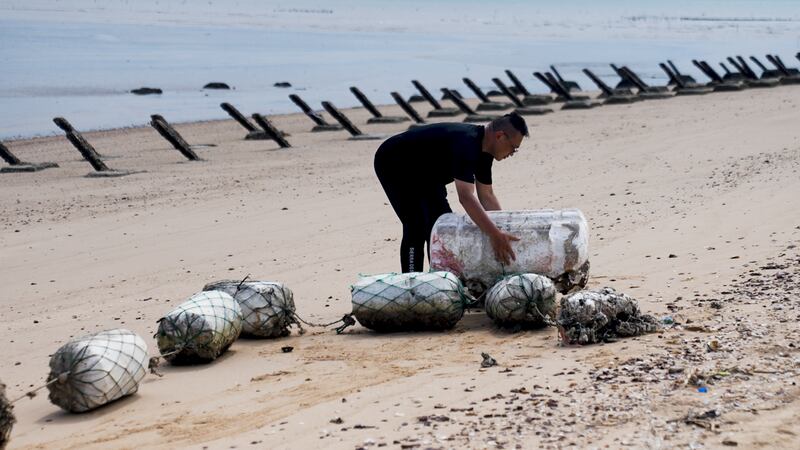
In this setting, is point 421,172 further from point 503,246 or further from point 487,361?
point 487,361

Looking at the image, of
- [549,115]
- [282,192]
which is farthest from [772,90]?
[282,192]

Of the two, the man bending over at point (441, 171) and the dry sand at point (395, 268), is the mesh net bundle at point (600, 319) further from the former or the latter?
the man bending over at point (441, 171)

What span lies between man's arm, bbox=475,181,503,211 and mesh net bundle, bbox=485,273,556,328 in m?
1.04

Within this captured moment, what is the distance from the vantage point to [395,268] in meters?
10.5

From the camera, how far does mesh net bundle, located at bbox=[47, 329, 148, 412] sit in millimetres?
Result: 6543

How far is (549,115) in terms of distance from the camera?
95.1 feet

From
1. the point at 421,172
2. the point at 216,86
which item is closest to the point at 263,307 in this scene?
the point at 421,172

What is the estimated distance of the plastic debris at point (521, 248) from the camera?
8398 mm


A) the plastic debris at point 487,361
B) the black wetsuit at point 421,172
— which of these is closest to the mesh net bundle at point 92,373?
the plastic debris at point 487,361

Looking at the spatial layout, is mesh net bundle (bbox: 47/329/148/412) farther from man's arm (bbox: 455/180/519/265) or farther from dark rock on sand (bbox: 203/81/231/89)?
dark rock on sand (bbox: 203/81/231/89)

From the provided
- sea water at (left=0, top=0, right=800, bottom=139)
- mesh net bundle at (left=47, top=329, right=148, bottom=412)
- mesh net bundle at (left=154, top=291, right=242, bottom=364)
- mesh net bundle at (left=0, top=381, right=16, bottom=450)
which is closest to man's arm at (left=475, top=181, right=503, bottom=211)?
mesh net bundle at (left=154, top=291, right=242, bottom=364)

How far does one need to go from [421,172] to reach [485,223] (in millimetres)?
805

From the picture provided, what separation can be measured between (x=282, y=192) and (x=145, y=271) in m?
4.97

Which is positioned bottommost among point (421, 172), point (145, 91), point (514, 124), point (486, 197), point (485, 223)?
point (485, 223)
